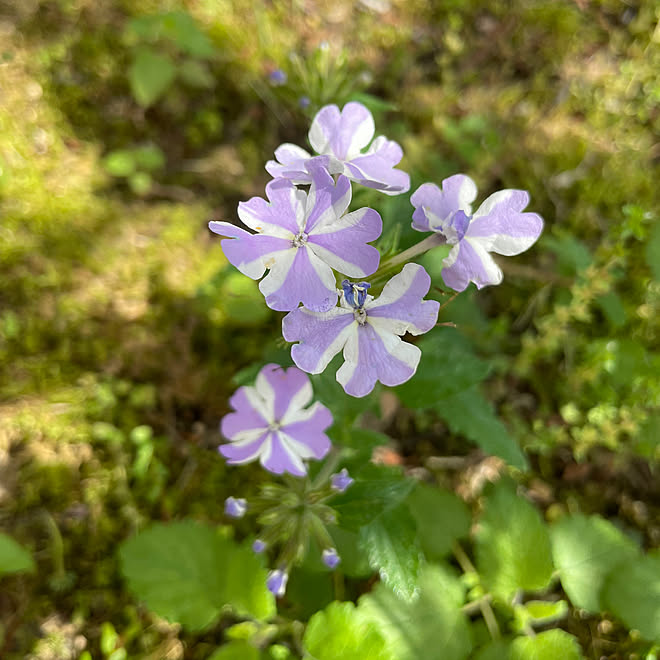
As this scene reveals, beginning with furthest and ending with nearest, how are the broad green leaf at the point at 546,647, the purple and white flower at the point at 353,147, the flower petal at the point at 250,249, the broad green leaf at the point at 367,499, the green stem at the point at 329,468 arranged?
the broad green leaf at the point at 546,647
the green stem at the point at 329,468
the broad green leaf at the point at 367,499
the purple and white flower at the point at 353,147
the flower petal at the point at 250,249

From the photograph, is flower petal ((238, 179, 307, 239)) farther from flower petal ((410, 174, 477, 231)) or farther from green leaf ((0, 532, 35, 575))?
green leaf ((0, 532, 35, 575))

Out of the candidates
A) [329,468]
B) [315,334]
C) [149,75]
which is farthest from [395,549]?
[149,75]

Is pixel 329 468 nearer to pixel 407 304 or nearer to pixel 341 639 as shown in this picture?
pixel 341 639

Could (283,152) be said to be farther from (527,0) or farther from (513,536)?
(527,0)

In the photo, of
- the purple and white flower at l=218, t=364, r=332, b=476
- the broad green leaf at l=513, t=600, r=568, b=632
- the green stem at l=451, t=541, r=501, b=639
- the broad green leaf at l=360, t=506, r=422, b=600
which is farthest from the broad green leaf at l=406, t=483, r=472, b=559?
the purple and white flower at l=218, t=364, r=332, b=476

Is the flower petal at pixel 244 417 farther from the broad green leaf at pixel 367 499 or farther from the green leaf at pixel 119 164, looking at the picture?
the green leaf at pixel 119 164

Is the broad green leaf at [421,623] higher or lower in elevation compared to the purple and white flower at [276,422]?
lower

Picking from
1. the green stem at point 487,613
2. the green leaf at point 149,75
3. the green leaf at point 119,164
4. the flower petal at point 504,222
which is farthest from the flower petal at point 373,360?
the green leaf at point 149,75
